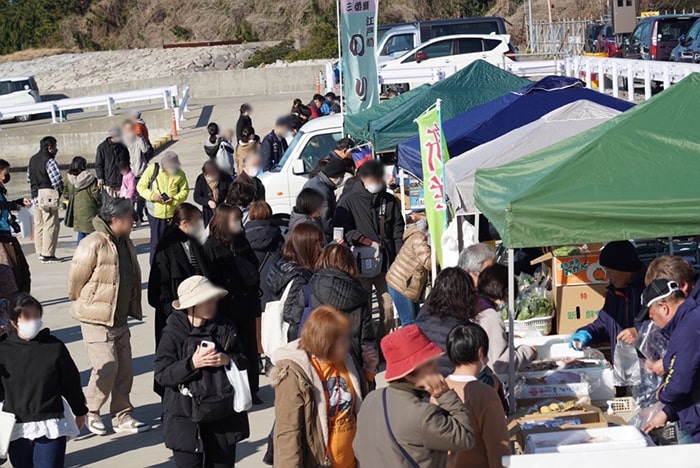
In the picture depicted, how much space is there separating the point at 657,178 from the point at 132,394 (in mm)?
5730

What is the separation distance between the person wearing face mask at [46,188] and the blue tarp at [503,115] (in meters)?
6.16

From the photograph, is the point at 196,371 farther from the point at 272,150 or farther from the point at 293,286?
the point at 272,150

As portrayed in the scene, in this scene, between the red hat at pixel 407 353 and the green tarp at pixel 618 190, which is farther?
the green tarp at pixel 618 190

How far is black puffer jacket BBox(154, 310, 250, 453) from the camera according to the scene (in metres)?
6.05

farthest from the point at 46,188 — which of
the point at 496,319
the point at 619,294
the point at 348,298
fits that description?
the point at 496,319

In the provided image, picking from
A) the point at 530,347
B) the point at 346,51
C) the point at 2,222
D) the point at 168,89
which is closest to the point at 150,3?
the point at 168,89

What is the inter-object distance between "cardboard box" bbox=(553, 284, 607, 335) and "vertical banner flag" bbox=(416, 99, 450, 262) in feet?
4.10

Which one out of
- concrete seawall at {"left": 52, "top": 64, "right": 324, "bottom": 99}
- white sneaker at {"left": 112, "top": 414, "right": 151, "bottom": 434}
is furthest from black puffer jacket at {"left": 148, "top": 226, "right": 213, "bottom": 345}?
concrete seawall at {"left": 52, "top": 64, "right": 324, "bottom": 99}

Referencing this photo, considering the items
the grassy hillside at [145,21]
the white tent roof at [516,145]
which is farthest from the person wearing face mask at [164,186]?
the grassy hillside at [145,21]

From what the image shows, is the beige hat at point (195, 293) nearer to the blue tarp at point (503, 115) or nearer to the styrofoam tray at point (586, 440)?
the styrofoam tray at point (586, 440)

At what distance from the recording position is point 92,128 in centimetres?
3738

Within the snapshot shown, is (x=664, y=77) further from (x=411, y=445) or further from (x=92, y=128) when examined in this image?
(x=92, y=128)

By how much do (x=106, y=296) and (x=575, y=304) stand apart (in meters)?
3.85

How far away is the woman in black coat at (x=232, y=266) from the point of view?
8.54 metres
